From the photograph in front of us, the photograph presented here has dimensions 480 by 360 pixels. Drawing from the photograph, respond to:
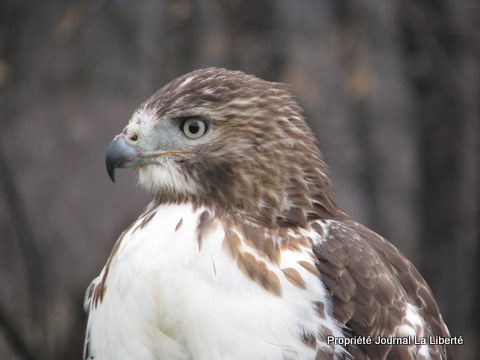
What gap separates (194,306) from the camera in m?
2.95

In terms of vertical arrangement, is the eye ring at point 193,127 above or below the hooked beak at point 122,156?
above

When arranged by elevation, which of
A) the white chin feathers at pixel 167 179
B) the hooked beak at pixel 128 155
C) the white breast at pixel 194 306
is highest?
the hooked beak at pixel 128 155

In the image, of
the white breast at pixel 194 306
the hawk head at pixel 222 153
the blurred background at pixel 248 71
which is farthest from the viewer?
the blurred background at pixel 248 71

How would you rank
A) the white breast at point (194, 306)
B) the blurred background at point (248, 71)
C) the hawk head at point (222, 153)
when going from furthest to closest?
1. the blurred background at point (248, 71)
2. the hawk head at point (222, 153)
3. the white breast at point (194, 306)

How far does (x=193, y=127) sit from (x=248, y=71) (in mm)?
3634

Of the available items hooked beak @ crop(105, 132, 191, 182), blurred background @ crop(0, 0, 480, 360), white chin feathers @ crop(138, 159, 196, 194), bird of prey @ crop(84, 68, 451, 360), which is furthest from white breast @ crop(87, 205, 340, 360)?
blurred background @ crop(0, 0, 480, 360)

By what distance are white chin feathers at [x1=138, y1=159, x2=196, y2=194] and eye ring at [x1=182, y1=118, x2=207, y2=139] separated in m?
0.13

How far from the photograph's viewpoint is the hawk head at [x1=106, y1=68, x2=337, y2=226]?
324 cm

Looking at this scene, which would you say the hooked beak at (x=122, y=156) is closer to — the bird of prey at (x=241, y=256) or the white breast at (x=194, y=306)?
the bird of prey at (x=241, y=256)

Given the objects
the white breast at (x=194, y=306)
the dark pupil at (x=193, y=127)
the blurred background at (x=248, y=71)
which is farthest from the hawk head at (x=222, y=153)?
the blurred background at (x=248, y=71)

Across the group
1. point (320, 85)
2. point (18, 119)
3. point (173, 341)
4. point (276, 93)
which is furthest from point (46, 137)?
point (173, 341)

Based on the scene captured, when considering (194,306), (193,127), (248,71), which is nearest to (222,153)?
(193,127)

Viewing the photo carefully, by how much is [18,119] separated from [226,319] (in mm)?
4067

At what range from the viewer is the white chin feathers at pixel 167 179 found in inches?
128
